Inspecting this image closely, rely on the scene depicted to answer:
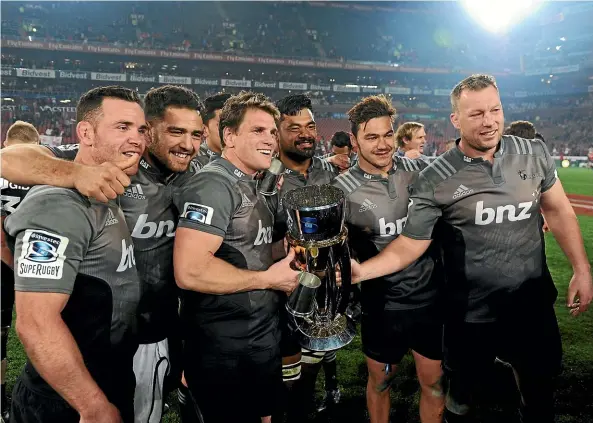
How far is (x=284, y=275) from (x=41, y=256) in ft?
3.39

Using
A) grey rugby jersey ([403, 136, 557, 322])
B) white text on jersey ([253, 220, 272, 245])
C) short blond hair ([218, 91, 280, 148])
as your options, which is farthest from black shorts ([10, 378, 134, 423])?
grey rugby jersey ([403, 136, 557, 322])

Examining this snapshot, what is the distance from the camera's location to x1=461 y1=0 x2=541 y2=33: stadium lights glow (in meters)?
41.0

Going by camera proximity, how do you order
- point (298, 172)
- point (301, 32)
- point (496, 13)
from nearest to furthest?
1. point (298, 172)
2. point (301, 32)
3. point (496, 13)

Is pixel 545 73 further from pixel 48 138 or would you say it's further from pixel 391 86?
pixel 48 138

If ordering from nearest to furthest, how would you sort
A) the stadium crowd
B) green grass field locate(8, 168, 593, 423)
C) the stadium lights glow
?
green grass field locate(8, 168, 593, 423), the stadium crowd, the stadium lights glow

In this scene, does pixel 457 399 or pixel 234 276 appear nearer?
pixel 234 276

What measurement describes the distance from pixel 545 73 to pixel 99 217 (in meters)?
48.8

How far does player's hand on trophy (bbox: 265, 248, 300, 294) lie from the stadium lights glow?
44557mm

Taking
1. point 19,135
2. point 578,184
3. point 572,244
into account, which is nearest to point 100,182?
point 572,244

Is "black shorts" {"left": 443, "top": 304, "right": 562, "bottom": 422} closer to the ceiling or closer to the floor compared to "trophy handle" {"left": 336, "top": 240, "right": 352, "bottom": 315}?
closer to the floor

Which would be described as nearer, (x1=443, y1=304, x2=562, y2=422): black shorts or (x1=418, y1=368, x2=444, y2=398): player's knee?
(x1=443, y1=304, x2=562, y2=422): black shorts

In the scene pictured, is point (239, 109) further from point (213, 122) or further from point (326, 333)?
point (213, 122)

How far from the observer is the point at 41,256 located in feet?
5.19

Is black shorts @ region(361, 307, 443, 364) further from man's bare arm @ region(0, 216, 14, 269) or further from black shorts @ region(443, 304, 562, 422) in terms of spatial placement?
man's bare arm @ region(0, 216, 14, 269)
